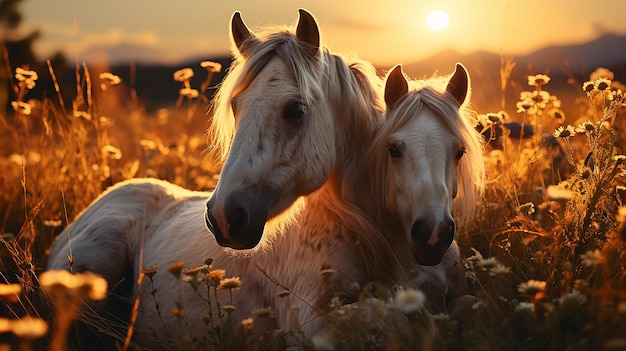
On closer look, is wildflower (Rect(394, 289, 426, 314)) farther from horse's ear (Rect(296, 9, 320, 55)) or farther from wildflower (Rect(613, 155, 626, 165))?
horse's ear (Rect(296, 9, 320, 55))

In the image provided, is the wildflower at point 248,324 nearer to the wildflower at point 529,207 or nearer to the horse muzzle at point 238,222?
the horse muzzle at point 238,222

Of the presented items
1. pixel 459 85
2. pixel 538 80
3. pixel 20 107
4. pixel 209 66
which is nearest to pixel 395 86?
pixel 459 85

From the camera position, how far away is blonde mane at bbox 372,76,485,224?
3.27m

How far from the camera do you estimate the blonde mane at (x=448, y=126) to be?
3.27 m

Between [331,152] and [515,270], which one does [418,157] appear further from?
[515,270]

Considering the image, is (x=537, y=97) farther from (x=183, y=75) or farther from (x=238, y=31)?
(x=183, y=75)

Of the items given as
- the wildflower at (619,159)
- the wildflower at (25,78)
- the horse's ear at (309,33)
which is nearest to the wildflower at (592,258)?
the wildflower at (619,159)

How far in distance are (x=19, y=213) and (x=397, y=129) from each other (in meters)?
4.13

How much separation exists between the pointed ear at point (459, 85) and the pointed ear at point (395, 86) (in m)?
0.30

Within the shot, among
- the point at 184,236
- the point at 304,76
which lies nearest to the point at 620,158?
the point at 304,76

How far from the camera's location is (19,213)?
568cm

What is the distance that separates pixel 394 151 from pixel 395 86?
46 cm

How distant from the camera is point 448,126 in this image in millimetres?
3248

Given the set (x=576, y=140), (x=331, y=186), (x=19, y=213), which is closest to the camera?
(x=331, y=186)
